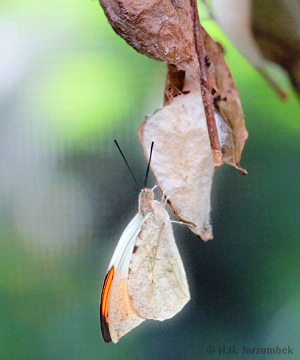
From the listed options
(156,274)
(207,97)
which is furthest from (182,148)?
(156,274)

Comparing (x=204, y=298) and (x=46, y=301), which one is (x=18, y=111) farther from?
(x=204, y=298)

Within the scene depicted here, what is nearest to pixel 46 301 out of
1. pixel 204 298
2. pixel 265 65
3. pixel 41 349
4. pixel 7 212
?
pixel 41 349

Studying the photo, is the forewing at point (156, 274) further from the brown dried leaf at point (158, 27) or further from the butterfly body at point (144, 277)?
the brown dried leaf at point (158, 27)
